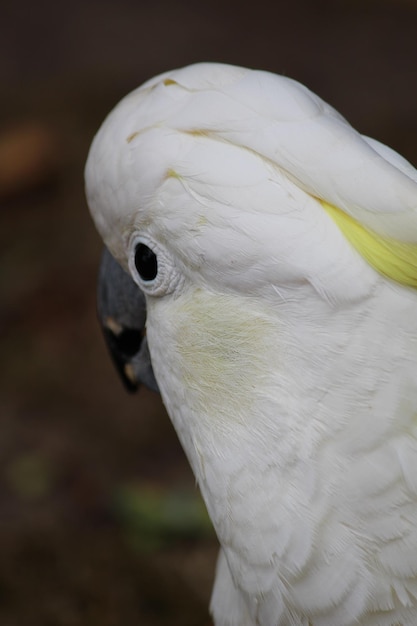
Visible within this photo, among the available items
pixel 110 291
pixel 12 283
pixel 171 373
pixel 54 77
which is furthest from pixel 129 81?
pixel 171 373

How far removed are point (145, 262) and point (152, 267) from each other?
25 mm

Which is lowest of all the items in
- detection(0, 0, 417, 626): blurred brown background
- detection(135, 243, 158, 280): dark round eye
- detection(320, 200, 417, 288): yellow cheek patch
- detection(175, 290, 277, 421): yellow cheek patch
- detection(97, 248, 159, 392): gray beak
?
detection(0, 0, 417, 626): blurred brown background

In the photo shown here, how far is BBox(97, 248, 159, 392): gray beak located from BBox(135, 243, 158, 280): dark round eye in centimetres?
16

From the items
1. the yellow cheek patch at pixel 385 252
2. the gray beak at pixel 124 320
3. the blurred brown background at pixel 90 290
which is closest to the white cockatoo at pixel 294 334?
the yellow cheek patch at pixel 385 252

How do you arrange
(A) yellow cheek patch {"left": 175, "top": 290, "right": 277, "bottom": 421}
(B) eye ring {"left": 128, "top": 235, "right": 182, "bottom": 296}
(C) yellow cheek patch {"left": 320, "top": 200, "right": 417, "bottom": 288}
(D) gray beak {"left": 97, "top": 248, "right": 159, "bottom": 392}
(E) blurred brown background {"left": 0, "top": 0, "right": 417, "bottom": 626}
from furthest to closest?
(E) blurred brown background {"left": 0, "top": 0, "right": 417, "bottom": 626}, (D) gray beak {"left": 97, "top": 248, "right": 159, "bottom": 392}, (B) eye ring {"left": 128, "top": 235, "right": 182, "bottom": 296}, (A) yellow cheek patch {"left": 175, "top": 290, "right": 277, "bottom": 421}, (C) yellow cheek patch {"left": 320, "top": 200, "right": 417, "bottom": 288}

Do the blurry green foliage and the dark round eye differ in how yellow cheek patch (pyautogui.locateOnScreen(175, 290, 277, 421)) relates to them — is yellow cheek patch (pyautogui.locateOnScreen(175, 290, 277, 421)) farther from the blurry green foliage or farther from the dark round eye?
the blurry green foliage

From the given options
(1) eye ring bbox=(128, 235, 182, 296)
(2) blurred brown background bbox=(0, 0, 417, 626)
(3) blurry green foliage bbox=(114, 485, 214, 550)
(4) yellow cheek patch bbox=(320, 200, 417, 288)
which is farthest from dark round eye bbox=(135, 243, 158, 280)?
(3) blurry green foliage bbox=(114, 485, 214, 550)

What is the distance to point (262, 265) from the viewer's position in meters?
1.31

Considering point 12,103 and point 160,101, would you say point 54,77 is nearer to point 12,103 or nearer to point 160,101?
point 12,103

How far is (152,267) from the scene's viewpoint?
1528 millimetres

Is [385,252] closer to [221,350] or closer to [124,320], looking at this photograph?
[221,350]

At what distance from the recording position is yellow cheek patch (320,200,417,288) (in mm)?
1249

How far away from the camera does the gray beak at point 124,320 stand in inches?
68.9

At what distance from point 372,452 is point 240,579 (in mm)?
347
